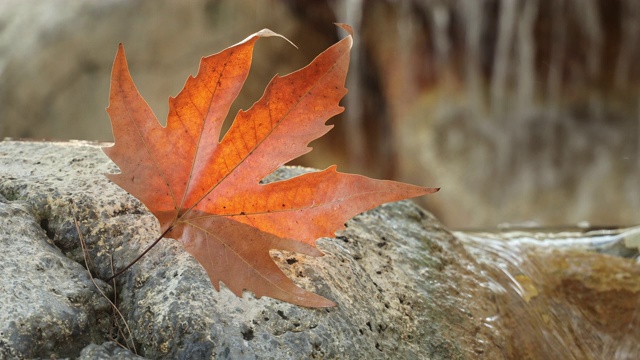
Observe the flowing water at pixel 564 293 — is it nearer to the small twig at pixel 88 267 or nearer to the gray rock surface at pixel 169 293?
the gray rock surface at pixel 169 293

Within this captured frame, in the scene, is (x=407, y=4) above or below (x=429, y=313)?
above

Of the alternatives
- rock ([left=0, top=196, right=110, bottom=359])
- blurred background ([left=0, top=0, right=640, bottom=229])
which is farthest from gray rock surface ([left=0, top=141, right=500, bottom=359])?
blurred background ([left=0, top=0, right=640, bottom=229])

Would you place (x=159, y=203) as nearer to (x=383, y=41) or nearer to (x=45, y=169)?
(x=45, y=169)

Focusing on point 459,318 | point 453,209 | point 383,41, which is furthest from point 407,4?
point 459,318

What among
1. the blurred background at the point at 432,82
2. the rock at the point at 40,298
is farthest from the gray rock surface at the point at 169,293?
the blurred background at the point at 432,82

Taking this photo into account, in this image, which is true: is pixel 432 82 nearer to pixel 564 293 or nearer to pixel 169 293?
pixel 564 293

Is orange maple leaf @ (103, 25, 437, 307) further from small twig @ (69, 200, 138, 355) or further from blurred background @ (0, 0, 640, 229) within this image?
blurred background @ (0, 0, 640, 229)

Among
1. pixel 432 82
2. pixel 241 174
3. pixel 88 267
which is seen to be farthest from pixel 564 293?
pixel 432 82
